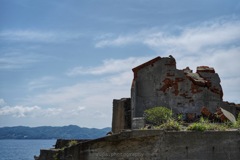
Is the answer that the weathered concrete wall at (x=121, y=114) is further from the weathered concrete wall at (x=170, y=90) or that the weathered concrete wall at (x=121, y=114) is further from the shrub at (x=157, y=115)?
the shrub at (x=157, y=115)

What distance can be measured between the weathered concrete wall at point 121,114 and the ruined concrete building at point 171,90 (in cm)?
38

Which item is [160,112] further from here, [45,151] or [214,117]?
[45,151]

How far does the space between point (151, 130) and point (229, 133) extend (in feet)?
8.54

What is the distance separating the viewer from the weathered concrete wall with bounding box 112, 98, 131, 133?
75.5ft

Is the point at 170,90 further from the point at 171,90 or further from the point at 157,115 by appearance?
the point at 157,115

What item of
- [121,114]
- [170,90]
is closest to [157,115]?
[170,90]

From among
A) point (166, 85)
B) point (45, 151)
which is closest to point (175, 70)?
point (166, 85)

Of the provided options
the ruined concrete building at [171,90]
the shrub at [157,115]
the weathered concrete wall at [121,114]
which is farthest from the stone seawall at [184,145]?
the weathered concrete wall at [121,114]

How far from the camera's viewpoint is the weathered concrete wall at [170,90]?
70.2ft

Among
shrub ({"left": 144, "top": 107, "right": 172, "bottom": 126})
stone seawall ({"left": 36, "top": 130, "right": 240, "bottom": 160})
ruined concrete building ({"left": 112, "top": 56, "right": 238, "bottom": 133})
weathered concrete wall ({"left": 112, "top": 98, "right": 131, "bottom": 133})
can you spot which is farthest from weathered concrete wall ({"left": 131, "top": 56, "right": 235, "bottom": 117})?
stone seawall ({"left": 36, "top": 130, "right": 240, "bottom": 160})

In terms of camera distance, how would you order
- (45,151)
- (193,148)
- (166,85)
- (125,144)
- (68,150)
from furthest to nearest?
1. (166,85)
2. (45,151)
3. (68,150)
4. (125,144)
5. (193,148)

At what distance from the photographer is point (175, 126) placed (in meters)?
13.3

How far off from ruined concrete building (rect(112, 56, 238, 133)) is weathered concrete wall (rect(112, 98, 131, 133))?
385 mm

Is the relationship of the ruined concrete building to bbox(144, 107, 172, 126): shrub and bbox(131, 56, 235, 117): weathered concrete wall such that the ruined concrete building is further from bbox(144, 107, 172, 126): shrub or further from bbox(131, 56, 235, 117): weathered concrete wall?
bbox(144, 107, 172, 126): shrub
